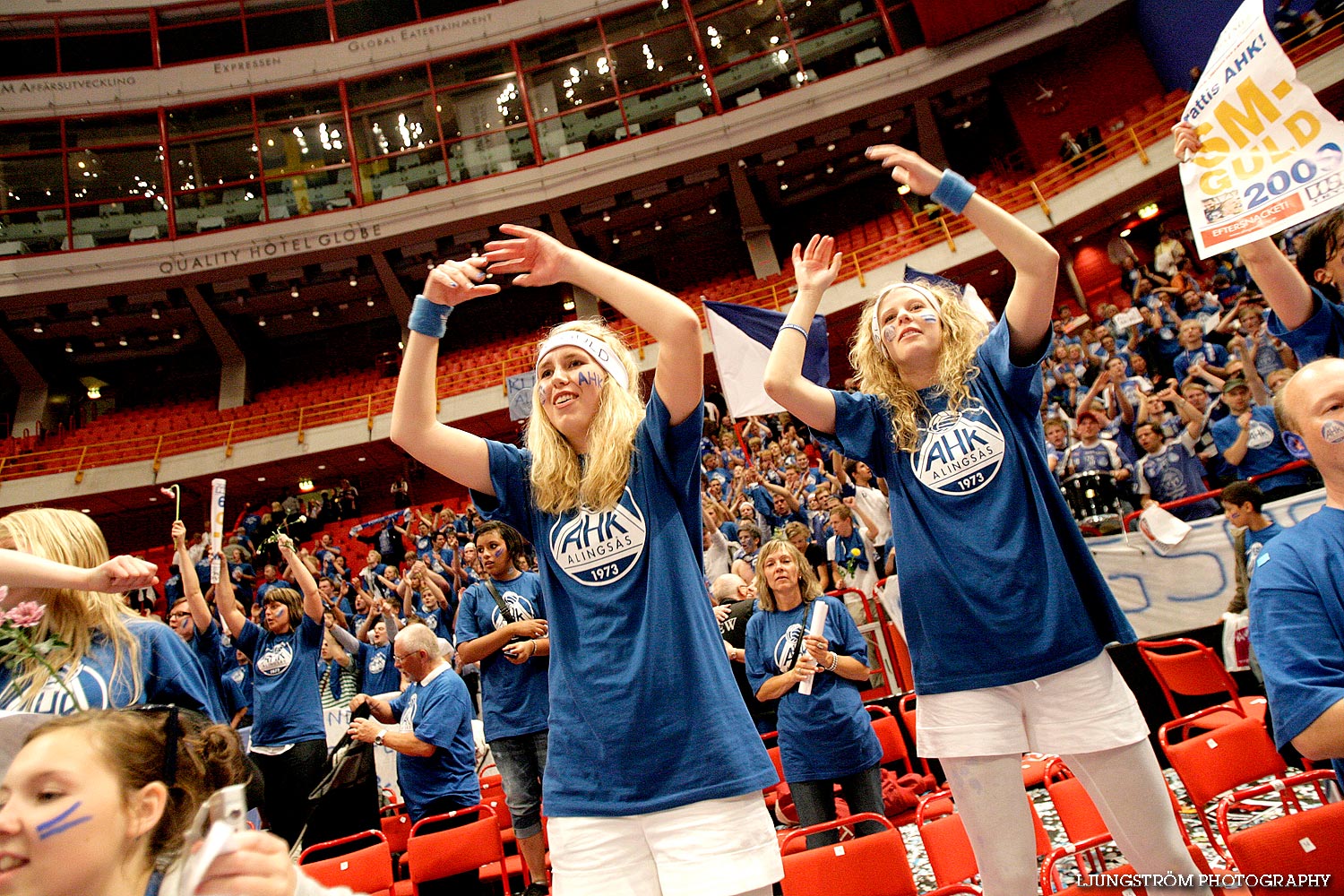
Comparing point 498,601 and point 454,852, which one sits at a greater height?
point 498,601

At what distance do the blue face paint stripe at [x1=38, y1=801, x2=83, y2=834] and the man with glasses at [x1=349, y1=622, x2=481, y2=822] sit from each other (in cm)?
271

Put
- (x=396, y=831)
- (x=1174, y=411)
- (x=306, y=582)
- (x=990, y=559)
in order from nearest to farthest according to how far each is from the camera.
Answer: (x=990, y=559)
(x=306, y=582)
(x=396, y=831)
(x=1174, y=411)

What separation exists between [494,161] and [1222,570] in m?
16.2

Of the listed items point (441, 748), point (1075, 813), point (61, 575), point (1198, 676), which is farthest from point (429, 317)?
point (1198, 676)

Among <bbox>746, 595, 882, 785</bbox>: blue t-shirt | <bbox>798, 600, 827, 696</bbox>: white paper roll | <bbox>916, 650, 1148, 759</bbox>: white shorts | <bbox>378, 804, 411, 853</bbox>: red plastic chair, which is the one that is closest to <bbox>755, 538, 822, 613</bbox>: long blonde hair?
<bbox>746, 595, 882, 785</bbox>: blue t-shirt

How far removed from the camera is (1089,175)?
45.9ft

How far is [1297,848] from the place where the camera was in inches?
61.3

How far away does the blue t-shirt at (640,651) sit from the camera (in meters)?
1.45

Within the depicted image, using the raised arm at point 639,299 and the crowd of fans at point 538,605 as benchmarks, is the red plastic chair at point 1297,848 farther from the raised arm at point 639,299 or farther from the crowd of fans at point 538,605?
the raised arm at point 639,299

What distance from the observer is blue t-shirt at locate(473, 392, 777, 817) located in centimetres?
145

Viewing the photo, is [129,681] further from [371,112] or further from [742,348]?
[371,112]

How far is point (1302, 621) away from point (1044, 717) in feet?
1.77

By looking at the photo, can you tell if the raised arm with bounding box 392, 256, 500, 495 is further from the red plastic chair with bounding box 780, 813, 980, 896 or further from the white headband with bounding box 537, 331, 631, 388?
the red plastic chair with bounding box 780, 813, 980, 896

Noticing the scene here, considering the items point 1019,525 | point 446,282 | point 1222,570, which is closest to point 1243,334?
point 1222,570
